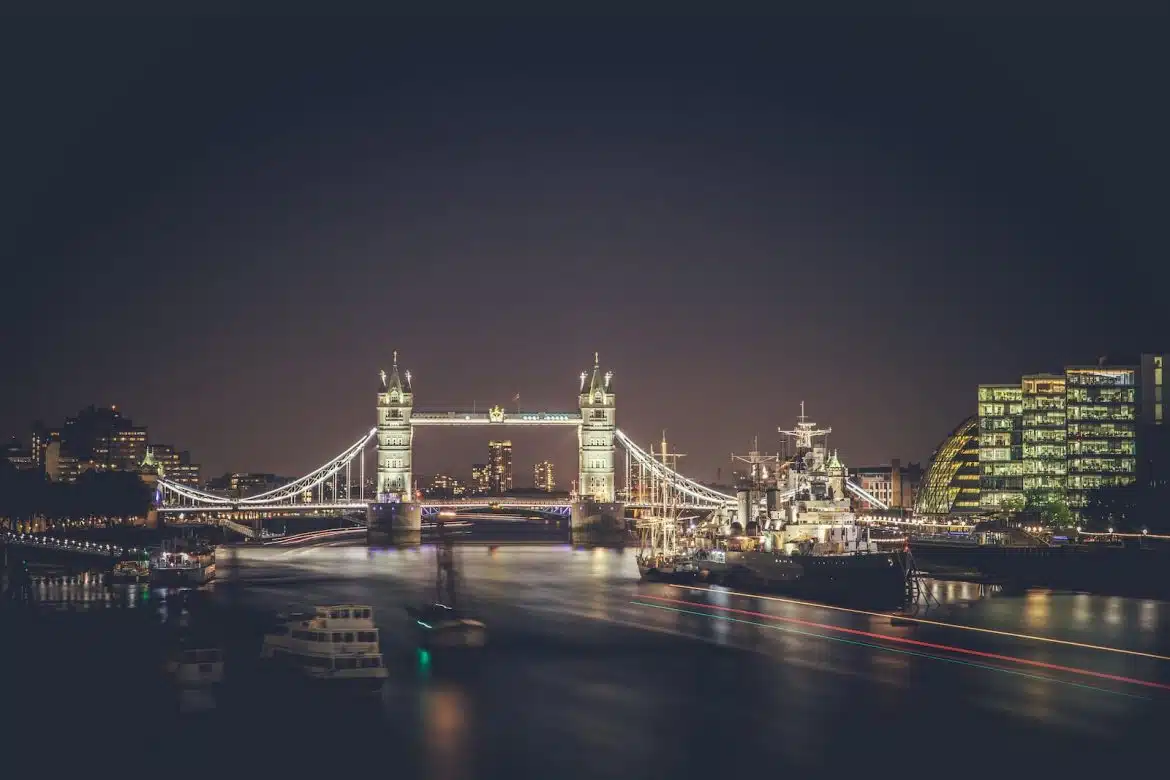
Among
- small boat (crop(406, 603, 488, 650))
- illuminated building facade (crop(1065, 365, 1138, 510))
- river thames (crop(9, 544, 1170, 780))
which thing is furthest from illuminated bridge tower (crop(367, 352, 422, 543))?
small boat (crop(406, 603, 488, 650))

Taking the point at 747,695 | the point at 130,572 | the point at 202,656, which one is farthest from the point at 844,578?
the point at 130,572

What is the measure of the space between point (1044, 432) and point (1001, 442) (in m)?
4.91

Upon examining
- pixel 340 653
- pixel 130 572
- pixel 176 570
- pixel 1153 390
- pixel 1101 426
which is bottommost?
pixel 130 572

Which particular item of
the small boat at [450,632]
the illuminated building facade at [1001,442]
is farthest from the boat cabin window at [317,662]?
the illuminated building facade at [1001,442]

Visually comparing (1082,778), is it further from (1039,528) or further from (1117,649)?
(1039,528)

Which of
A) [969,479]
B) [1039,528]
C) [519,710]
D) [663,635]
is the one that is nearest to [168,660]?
[519,710]

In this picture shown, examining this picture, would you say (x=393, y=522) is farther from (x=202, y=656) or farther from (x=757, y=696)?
(x=757, y=696)

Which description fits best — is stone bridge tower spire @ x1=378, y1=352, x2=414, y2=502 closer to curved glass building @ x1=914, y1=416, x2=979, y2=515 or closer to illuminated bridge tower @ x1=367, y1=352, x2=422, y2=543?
illuminated bridge tower @ x1=367, y1=352, x2=422, y2=543

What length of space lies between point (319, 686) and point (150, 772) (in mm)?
11593

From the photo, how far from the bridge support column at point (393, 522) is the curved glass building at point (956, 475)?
5541 cm

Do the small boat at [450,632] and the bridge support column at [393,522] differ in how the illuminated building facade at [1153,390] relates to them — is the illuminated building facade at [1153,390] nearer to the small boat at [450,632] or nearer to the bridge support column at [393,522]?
the bridge support column at [393,522]

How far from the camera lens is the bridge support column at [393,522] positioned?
169 metres

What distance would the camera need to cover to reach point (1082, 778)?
39312mm

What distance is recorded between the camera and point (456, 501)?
583ft
